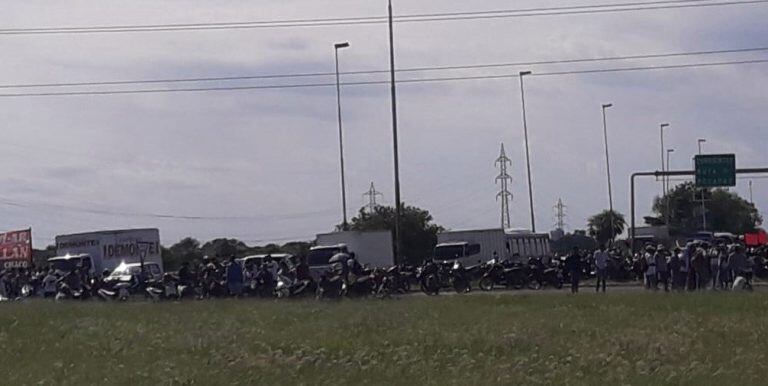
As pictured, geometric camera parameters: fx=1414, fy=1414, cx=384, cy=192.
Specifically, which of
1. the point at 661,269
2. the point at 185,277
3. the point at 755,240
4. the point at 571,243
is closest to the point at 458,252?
the point at 755,240

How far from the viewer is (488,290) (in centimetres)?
4775

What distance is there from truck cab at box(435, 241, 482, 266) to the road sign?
10.0 m

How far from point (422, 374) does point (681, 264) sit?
26.5m

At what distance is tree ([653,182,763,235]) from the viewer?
127125 millimetres

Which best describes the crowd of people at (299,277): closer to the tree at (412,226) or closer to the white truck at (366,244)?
the white truck at (366,244)

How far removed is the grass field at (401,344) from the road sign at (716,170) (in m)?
28.7

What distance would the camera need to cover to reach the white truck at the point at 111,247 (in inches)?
2313

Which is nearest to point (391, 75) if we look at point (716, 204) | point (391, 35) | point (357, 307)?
point (391, 35)

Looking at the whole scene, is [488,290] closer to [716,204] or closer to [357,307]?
Result: [357,307]

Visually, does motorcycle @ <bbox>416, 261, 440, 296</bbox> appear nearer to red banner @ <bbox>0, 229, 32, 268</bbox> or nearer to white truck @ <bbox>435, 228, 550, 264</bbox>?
white truck @ <bbox>435, 228, 550, 264</bbox>

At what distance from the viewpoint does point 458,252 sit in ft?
193

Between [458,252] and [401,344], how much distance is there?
38.7 metres

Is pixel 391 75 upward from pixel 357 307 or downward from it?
upward

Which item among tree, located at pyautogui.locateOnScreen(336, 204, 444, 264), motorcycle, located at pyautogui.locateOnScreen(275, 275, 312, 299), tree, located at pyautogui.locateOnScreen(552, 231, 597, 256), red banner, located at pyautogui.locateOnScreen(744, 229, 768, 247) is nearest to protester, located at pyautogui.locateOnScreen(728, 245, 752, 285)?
motorcycle, located at pyautogui.locateOnScreen(275, 275, 312, 299)
